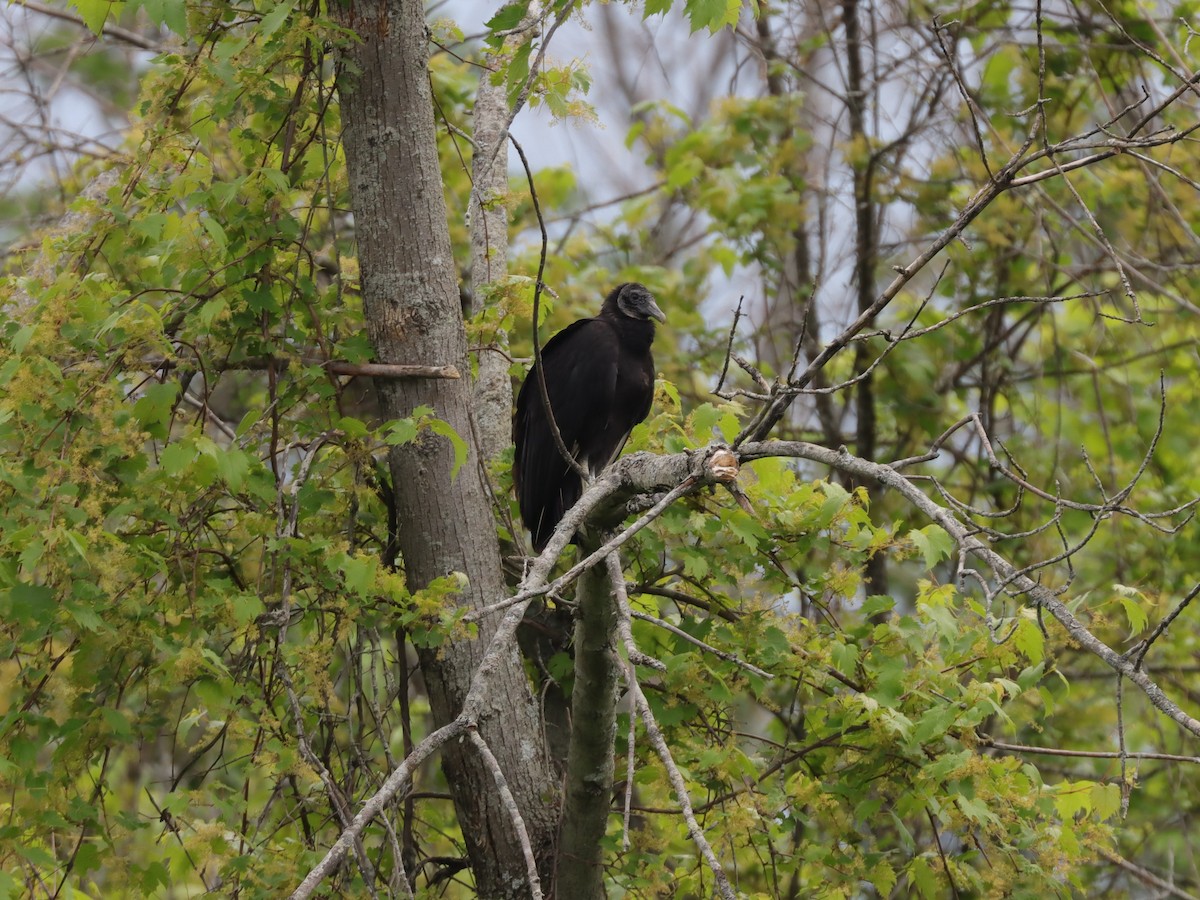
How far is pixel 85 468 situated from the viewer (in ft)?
7.78

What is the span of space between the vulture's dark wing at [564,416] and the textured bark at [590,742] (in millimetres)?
1350

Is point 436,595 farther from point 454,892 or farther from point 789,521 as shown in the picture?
point 454,892

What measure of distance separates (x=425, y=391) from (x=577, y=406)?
46.5 inches

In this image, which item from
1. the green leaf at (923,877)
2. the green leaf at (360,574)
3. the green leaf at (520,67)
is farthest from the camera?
the green leaf at (923,877)

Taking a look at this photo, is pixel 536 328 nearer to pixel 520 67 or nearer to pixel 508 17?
pixel 520 67

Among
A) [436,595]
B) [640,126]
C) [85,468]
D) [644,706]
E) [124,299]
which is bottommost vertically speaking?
[644,706]

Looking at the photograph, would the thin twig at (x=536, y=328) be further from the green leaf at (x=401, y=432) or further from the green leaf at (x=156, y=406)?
the green leaf at (x=156, y=406)

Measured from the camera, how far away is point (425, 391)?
2.82 m

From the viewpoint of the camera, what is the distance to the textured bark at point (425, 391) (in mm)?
2766

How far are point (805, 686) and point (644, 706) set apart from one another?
1456mm

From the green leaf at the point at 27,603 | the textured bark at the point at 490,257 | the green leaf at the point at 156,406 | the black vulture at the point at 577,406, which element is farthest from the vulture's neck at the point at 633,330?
the green leaf at the point at 27,603

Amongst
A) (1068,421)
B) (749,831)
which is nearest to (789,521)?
(749,831)

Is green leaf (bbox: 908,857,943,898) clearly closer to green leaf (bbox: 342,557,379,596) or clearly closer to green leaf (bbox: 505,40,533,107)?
green leaf (bbox: 342,557,379,596)

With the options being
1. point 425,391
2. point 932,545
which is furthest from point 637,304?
point 932,545
